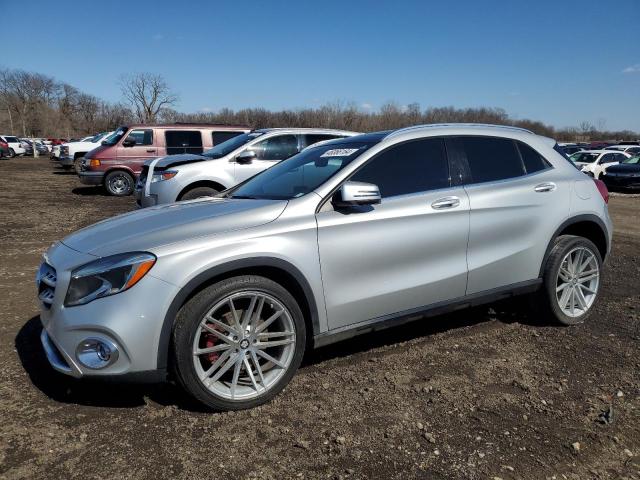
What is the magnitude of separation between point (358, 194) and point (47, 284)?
1.94 meters

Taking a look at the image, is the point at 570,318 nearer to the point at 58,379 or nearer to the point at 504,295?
the point at 504,295

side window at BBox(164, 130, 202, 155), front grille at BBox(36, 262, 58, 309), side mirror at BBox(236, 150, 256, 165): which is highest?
side window at BBox(164, 130, 202, 155)

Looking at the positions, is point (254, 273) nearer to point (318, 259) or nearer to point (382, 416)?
point (318, 259)

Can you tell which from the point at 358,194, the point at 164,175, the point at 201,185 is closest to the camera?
the point at 358,194

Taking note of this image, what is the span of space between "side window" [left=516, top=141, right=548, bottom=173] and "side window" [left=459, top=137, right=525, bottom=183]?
58 millimetres

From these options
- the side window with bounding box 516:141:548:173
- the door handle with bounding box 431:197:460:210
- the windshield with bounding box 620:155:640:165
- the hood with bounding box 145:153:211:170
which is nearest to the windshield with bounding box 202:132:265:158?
the hood with bounding box 145:153:211:170

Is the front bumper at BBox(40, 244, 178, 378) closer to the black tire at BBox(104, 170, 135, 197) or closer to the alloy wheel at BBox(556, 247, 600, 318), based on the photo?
the alloy wheel at BBox(556, 247, 600, 318)

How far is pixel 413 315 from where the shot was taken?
3590 millimetres

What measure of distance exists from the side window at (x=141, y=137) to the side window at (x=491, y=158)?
37.9ft

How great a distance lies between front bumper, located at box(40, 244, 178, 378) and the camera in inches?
106

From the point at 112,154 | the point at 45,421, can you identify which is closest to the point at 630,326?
the point at 45,421

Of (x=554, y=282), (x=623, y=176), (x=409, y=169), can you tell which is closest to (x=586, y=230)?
(x=554, y=282)

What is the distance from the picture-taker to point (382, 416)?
3.00m

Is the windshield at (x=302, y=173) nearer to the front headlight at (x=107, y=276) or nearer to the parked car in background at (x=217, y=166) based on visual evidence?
the front headlight at (x=107, y=276)
